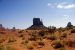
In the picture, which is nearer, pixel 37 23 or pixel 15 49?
pixel 15 49

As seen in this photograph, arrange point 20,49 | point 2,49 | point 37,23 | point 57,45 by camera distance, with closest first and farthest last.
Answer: point 2,49 < point 20,49 < point 57,45 < point 37,23

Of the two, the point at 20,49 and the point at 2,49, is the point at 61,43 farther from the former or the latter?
the point at 2,49

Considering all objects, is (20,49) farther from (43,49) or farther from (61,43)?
(61,43)

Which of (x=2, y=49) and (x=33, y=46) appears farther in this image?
(x=33, y=46)

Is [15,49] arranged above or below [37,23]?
below

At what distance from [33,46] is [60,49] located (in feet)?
13.1

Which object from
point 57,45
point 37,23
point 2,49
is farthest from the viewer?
point 37,23

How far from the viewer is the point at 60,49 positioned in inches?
754

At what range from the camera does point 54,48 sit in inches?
810

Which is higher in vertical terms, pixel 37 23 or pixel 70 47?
pixel 37 23

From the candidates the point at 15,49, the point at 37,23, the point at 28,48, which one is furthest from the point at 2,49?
the point at 37,23

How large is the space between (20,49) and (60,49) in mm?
4772

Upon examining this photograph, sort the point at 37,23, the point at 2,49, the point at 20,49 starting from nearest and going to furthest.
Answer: the point at 2,49, the point at 20,49, the point at 37,23

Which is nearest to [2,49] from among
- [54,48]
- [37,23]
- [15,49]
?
[15,49]
